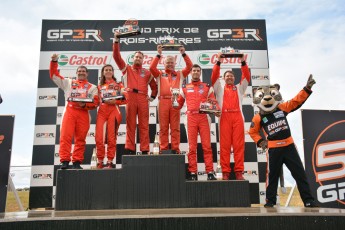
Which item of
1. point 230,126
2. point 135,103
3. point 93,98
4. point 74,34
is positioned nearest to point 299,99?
point 230,126

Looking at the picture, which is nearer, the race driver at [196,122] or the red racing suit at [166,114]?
the race driver at [196,122]

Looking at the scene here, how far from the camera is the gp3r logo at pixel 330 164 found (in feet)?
14.0

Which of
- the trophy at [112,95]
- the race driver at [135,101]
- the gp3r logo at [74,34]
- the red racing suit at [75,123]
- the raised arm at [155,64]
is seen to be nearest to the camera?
the red racing suit at [75,123]

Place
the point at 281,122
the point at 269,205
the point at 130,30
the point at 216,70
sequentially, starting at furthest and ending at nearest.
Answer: the point at 216,70, the point at 130,30, the point at 281,122, the point at 269,205

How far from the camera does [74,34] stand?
16.3 feet

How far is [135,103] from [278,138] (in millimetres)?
1706

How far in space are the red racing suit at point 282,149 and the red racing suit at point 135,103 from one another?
1.42 m

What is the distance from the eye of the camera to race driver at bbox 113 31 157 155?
3.73 m

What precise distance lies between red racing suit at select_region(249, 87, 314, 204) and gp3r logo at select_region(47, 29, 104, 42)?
308 cm

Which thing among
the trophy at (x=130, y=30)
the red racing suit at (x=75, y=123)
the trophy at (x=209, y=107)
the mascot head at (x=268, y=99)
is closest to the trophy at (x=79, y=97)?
the red racing suit at (x=75, y=123)

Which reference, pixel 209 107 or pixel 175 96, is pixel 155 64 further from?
pixel 209 107

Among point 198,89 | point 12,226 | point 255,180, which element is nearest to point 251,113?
point 255,180

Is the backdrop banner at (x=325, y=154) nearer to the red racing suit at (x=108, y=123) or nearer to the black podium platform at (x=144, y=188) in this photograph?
the black podium platform at (x=144, y=188)

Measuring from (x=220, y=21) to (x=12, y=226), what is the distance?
13.7ft
